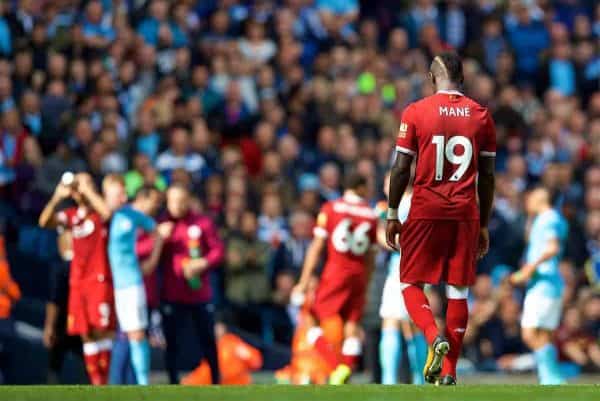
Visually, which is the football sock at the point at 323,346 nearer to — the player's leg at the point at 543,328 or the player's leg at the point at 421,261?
the player's leg at the point at 543,328

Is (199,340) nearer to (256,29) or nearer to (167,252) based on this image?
(167,252)

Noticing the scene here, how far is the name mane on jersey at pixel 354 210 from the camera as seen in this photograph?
15.6 metres

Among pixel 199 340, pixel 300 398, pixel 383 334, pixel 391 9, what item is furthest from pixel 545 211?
pixel 391 9

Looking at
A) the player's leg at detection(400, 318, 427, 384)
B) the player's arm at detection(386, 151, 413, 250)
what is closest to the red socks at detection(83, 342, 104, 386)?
the player's leg at detection(400, 318, 427, 384)

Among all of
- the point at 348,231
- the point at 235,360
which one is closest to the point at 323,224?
the point at 348,231

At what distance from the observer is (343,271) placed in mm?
15828

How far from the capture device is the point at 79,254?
50.0 feet

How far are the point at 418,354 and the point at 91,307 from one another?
2.98m

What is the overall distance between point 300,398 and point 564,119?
15076 mm

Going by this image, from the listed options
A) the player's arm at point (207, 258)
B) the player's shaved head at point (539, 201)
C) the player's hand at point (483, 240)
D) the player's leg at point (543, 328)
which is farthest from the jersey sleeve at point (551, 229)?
the player's hand at point (483, 240)

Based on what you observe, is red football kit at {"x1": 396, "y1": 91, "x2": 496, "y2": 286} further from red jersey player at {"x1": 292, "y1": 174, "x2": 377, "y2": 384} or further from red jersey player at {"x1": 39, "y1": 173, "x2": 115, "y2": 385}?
red jersey player at {"x1": 39, "y1": 173, "x2": 115, "y2": 385}

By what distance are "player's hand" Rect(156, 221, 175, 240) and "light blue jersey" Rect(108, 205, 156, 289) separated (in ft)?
2.59

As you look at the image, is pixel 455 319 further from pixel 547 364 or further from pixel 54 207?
pixel 54 207

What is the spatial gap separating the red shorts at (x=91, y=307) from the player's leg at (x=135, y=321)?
0.09 meters
